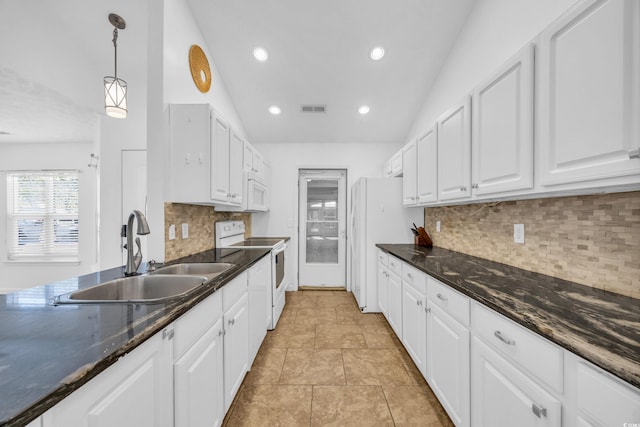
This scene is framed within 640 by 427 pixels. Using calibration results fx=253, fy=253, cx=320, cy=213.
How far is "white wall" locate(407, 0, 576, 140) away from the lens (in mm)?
1637

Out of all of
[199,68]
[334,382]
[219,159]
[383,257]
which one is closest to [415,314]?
[334,382]

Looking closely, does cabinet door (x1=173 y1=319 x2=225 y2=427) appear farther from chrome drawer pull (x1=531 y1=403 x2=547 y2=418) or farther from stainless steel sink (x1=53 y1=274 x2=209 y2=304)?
chrome drawer pull (x1=531 y1=403 x2=547 y2=418)

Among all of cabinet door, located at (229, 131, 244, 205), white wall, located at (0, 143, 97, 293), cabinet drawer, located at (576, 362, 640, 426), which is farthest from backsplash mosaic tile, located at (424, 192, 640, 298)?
white wall, located at (0, 143, 97, 293)

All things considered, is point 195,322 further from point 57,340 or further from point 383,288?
point 383,288

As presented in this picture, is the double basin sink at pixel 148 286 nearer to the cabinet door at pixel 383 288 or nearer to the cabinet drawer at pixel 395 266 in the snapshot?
the cabinet drawer at pixel 395 266

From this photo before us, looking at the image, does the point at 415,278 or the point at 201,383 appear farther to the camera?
the point at 415,278

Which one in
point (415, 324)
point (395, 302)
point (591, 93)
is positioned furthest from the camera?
point (395, 302)

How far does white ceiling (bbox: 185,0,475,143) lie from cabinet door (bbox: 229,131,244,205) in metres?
1.05

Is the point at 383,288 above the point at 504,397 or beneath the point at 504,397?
beneath

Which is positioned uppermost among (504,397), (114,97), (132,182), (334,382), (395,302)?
(114,97)

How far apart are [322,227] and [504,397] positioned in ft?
11.2

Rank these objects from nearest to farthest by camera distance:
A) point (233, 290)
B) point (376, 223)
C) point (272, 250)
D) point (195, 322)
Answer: point (195, 322), point (233, 290), point (272, 250), point (376, 223)

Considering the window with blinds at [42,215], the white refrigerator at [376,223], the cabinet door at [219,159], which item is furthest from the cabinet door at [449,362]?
the window with blinds at [42,215]

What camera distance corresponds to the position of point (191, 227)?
7.36 feet
